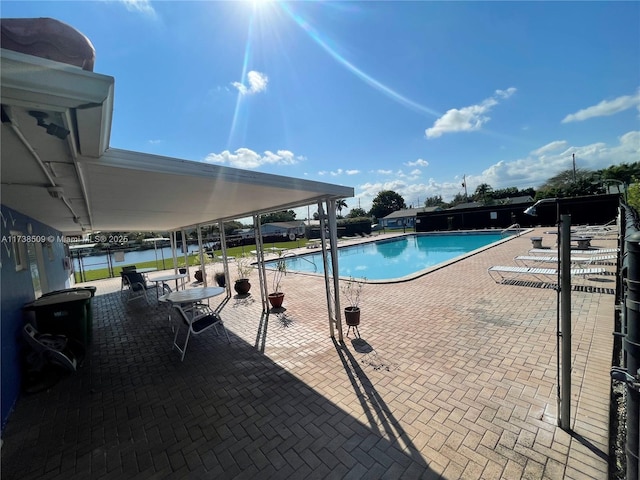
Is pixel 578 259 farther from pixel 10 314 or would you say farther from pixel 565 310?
pixel 10 314

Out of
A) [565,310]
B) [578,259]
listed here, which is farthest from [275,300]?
[578,259]

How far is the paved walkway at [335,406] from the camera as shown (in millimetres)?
2170

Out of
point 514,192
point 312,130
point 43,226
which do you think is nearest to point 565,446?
point 43,226

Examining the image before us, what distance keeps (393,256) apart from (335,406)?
52.5 ft

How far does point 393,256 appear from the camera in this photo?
18.1 meters

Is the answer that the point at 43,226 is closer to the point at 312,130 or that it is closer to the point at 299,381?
the point at 299,381

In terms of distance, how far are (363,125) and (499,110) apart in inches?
394

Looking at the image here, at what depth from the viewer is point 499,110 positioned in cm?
1680

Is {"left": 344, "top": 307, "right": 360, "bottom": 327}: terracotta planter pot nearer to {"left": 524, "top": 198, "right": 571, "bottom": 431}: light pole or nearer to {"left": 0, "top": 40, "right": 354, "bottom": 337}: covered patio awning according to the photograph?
{"left": 0, "top": 40, "right": 354, "bottom": 337}: covered patio awning

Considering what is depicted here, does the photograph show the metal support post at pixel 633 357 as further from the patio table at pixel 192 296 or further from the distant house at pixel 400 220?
the distant house at pixel 400 220

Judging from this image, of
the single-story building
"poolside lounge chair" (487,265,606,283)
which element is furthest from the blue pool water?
the single-story building

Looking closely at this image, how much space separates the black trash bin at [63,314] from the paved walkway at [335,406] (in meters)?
0.63

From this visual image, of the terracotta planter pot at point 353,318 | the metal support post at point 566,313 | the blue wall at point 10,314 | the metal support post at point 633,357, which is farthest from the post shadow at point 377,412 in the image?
the blue wall at point 10,314

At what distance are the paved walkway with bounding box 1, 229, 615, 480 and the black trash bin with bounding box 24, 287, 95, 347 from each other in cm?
63
